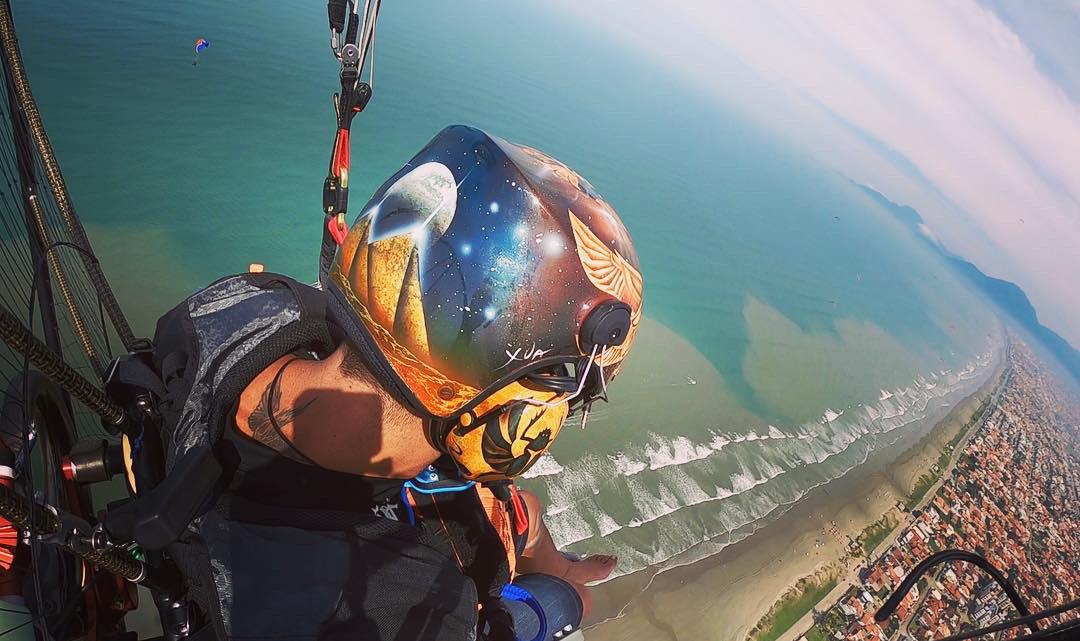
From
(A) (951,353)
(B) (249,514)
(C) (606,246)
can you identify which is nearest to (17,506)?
(B) (249,514)

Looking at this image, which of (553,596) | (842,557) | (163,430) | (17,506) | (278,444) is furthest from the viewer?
(842,557)

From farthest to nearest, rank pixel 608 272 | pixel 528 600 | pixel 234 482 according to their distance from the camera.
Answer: pixel 528 600 < pixel 608 272 < pixel 234 482

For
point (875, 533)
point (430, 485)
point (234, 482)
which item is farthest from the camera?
point (875, 533)

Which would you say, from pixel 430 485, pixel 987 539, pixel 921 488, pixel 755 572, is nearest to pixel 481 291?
pixel 430 485

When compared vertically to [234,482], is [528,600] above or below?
below

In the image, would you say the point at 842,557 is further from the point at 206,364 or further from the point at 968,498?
the point at 206,364

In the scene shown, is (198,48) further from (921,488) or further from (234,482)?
(921,488)

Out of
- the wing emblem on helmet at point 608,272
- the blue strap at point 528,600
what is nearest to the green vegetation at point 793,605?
the blue strap at point 528,600

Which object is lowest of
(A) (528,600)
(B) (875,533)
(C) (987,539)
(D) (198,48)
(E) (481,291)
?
(D) (198,48)
